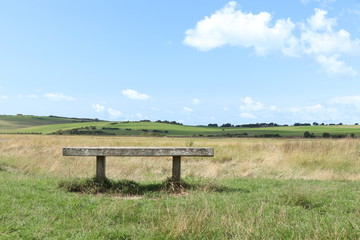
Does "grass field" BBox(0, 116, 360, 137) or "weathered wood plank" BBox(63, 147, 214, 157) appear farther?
"grass field" BBox(0, 116, 360, 137)

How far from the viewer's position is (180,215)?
491 centimetres

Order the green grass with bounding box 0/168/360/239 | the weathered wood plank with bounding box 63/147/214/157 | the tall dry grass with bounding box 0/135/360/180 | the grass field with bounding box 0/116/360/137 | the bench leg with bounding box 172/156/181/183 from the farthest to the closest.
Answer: the grass field with bounding box 0/116/360/137 < the tall dry grass with bounding box 0/135/360/180 < the bench leg with bounding box 172/156/181/183 < the weathered wood plank with bounding box 63/147/214/157 < the green grass with bounding box 0/168/360/239

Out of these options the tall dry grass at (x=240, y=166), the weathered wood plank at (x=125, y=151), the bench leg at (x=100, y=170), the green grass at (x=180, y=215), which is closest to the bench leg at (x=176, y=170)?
the weathered wood plank at (x=125, y=151)

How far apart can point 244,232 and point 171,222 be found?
103cm

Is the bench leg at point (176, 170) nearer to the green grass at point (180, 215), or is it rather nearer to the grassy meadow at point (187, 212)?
the grassy meadow at point (187, 212)

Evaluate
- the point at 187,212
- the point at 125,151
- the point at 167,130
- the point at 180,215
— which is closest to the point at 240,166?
the point at 125,151

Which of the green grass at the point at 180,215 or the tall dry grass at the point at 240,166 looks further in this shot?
the tall dry grass at the point at 240,166

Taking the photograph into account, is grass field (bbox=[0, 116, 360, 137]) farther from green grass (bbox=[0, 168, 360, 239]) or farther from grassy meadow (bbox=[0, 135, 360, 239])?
green grass (bbox=[0, 168, 360, 239])

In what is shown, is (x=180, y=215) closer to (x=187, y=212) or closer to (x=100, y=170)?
(x=187, y=212)

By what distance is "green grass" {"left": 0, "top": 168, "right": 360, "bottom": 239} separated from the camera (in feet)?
14.4

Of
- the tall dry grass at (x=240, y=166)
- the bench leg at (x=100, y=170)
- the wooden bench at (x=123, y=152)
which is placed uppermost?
the wooden bench at (x=123, y=152)

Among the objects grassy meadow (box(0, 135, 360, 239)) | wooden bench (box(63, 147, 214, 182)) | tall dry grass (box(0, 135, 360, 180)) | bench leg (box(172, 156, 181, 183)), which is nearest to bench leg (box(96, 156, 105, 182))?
wooden bench (box(63, 147, 214, 182))

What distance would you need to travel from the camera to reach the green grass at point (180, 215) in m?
4.38

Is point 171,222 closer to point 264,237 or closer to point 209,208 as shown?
point 209,208
